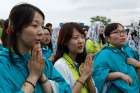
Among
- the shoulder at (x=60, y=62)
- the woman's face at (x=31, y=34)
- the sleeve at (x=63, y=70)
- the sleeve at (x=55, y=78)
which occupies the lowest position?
the sleeve at (x=63, y=70)

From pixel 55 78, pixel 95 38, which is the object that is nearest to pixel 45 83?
pixel 55 78

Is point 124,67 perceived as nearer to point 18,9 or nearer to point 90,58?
point 90,58

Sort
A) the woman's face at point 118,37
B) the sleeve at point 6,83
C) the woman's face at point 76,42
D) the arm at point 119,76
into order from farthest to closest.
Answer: the woman's face at point 118,37 < the arm at point 119,76 < the woman's face at point 76,42 < the sleeve at point 6,83

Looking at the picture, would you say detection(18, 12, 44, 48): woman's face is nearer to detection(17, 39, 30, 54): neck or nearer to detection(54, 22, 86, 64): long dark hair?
detection(17, 39, 30, 54): neck

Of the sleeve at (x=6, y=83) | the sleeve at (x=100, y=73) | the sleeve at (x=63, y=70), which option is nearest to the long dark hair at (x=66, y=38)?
the sleeve at (x=63, y=70)

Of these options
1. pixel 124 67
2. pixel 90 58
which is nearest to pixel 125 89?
pixel 124 67

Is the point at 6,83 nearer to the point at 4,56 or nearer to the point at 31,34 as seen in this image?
the point at 4,56

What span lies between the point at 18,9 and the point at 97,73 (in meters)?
2.22

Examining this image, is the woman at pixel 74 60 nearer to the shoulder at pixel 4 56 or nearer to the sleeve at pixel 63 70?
the sleeve at pixel 63 70

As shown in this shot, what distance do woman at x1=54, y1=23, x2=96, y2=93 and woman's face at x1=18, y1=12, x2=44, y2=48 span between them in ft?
3.45

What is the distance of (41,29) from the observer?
106 inches

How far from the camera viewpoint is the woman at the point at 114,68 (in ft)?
15.3

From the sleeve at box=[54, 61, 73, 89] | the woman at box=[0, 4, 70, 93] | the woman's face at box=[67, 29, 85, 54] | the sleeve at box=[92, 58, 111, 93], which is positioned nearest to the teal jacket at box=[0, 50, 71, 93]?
the woman at box=[0, 4, 70, 93]

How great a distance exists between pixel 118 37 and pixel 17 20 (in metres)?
2.33
